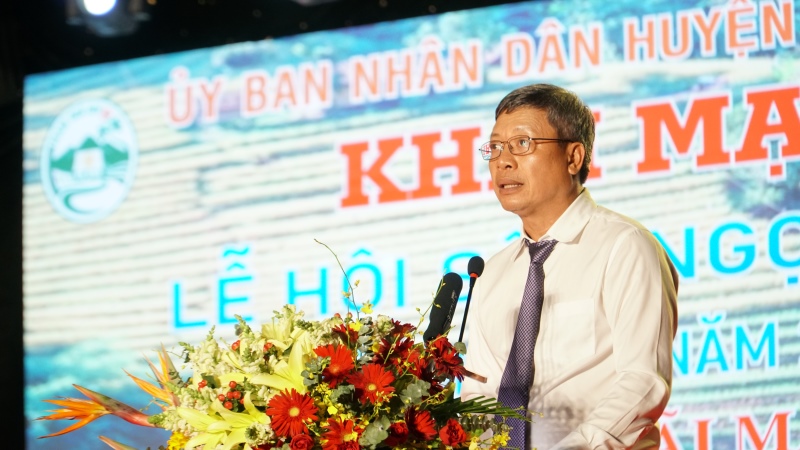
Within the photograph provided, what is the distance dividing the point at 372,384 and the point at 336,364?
0.21ft

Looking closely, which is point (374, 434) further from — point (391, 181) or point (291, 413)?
point (391, 181)

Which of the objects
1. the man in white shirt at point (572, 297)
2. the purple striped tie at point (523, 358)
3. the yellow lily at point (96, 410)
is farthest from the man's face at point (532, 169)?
the yellow lily at point (96, 410)

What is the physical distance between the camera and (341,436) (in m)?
1.69

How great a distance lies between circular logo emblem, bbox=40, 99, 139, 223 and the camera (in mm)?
5738

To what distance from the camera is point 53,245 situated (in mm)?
5883

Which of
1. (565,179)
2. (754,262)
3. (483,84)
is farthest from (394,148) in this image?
(565,179)

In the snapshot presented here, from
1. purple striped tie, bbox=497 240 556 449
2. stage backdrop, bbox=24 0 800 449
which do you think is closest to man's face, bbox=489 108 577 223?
purple striped tie, bbox=497 240 556 449

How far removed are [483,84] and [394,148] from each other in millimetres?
513

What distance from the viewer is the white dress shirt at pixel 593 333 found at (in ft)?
7.53

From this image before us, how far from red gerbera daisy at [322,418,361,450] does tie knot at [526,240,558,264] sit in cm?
109

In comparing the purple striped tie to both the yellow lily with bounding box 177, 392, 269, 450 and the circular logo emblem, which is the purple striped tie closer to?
the yellow lily with bounding box 177, 392, 269, 450

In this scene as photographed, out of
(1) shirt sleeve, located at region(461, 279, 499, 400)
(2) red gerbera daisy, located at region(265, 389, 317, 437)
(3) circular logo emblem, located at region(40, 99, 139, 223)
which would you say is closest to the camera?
(2) red gerbera daisy, located at region(265, 389, 317, 437)

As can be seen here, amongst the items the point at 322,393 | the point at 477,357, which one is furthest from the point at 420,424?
the point at 477,357

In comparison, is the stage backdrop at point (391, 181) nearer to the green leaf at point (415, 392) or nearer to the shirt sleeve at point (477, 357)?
the shirt sleeve at point (477, 357)
